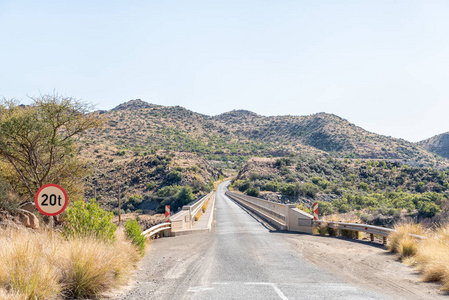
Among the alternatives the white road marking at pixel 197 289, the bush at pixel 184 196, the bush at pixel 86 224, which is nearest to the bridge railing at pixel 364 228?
the white road marking at pixel 197 289

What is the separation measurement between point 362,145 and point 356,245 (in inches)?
4515

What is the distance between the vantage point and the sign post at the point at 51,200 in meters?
7.79

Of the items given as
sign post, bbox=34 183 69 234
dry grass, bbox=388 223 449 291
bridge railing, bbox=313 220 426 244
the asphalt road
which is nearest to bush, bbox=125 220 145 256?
the asphalt road

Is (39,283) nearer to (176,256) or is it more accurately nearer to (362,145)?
(176,256)

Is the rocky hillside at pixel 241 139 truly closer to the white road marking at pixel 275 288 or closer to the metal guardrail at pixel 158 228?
the metal guardrail at pixel 158 228

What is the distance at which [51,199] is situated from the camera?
7.91m

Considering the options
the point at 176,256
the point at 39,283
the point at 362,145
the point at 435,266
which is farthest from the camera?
the point at 362,145

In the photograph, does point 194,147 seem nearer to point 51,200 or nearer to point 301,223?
point 301,223

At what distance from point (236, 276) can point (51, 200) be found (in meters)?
4.80

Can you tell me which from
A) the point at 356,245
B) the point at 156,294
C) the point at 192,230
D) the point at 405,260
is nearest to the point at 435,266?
the point at 405,260

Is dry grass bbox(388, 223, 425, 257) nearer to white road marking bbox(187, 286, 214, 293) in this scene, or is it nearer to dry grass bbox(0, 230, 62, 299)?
white road marking bbox(187, 286, 214, 293)

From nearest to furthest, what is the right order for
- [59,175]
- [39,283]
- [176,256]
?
[39,283] < [176,256] < [59,175]

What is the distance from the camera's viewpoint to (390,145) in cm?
12375

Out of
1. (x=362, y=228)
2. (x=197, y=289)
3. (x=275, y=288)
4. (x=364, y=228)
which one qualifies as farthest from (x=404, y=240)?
(x=197, y=289)
